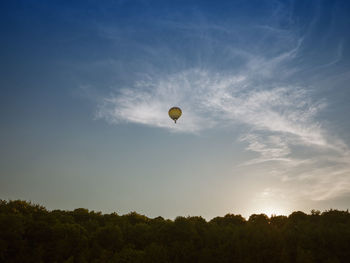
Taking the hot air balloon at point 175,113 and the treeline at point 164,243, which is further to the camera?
the hot air balloon at point 175,113

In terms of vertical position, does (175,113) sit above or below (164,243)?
above

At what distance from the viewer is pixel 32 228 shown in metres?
32.3

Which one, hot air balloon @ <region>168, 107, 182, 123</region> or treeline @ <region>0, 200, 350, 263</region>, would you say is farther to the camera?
hot air balloon @ <region>168, 107, 182, 123</region>

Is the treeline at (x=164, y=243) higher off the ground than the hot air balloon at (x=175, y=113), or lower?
lower

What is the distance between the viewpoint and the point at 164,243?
114 feet

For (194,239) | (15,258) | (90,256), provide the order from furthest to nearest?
1. (194,239)
2. (90,256)
3. (15,258)

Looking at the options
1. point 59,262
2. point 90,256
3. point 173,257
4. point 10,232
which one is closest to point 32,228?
point 10,232

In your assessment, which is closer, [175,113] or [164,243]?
[164,243]

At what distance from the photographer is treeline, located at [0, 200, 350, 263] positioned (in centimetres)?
2898

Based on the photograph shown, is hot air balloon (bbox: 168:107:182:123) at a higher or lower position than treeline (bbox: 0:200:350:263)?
higher

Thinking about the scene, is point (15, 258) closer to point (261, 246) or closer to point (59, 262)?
point (59, 262)

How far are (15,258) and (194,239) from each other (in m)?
19.7

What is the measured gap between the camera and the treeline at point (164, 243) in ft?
95.1

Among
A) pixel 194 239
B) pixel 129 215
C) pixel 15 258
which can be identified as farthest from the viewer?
pixel 129 215
